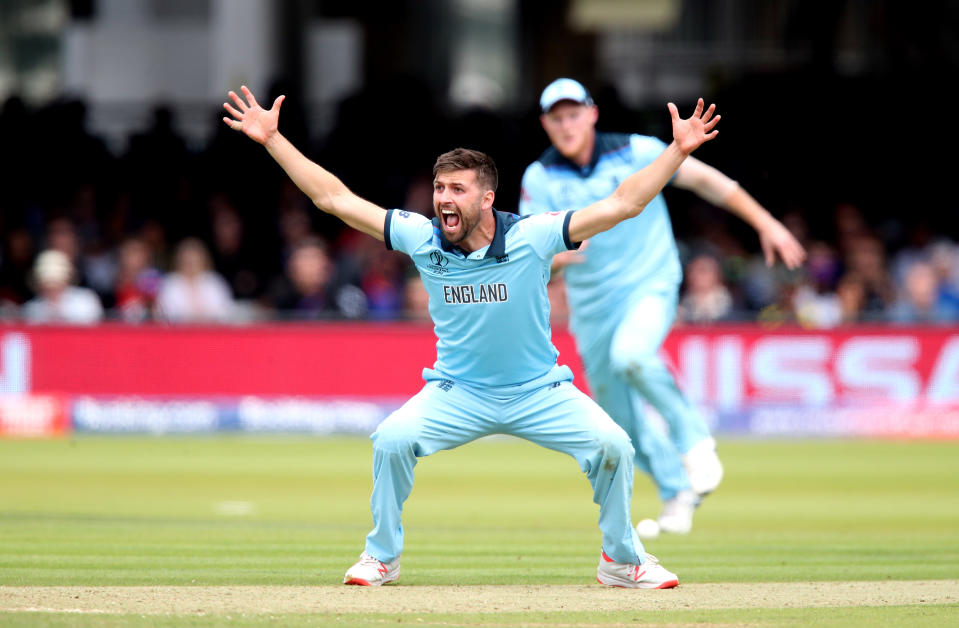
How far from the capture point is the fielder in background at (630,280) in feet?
29.2

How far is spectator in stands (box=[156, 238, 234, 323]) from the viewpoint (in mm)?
18078

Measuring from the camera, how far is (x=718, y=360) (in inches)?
702

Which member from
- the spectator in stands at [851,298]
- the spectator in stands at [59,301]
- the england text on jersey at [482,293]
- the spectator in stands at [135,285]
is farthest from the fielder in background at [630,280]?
the spectator in stands at [59,301]

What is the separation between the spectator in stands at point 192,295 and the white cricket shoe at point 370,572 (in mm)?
11461

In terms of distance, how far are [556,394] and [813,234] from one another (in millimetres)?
15053

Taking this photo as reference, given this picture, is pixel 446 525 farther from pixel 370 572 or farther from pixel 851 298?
pixel 851 298

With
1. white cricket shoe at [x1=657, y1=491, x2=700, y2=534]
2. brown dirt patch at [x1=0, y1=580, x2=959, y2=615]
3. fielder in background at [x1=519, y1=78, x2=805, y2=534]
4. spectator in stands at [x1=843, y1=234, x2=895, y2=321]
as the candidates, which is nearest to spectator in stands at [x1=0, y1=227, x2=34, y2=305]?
spectator in stands at [x1=843, y1=234, x2=895, y2=321]

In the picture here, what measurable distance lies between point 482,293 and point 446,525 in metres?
3.73

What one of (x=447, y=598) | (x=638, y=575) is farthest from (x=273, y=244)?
(x=447, y=598)

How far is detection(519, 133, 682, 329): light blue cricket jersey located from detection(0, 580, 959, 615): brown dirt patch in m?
2.64

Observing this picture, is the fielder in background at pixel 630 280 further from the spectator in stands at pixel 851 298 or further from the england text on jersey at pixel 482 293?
the spectator in stands at pixel 851 298

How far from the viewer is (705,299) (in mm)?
17766

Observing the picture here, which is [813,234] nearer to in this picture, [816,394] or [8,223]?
[816,394]

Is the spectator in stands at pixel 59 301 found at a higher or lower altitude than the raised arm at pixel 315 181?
lower
